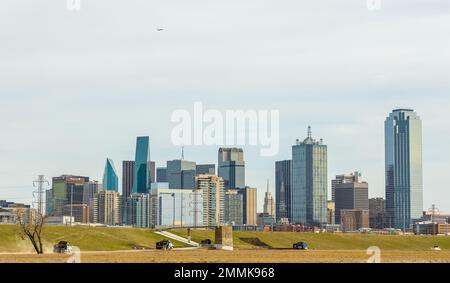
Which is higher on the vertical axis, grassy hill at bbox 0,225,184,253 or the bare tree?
the bare tree

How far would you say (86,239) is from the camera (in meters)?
145

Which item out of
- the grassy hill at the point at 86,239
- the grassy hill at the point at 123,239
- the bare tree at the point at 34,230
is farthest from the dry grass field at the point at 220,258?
the grassy hill at the point at 86,239

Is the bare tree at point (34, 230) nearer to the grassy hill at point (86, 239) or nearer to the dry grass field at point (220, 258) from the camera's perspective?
the grassy hill at point (86, 239)

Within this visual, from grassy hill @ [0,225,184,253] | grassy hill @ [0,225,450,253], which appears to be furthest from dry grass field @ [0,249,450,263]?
grassy hill @ [0,225,184,253]

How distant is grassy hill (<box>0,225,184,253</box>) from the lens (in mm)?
127688

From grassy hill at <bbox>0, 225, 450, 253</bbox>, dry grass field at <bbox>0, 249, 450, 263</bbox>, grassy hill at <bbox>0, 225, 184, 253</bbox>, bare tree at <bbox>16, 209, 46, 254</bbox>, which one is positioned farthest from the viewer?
grassy hill at <bbox>0, 225, 450, 253</bbox>

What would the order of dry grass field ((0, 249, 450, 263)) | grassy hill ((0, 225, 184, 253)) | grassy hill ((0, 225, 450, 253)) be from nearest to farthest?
dry grass field ((0, 249, 450, 263)) < grassy hill ((0, 225, 184, 253)) < grassy hill ((0, 225, 450, 253))

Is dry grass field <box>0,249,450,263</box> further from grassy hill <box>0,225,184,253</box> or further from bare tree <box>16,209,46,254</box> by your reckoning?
grassy hill <box>0,225,184,253</box>

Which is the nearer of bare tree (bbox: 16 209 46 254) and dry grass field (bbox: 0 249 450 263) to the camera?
dry grass field (bbox: 0 249 450 263)

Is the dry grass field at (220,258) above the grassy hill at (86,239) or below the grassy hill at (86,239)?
above

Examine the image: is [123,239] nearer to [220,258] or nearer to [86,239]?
[86,239]

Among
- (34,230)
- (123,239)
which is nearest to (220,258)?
(34,230)

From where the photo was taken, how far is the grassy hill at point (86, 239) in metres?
128
